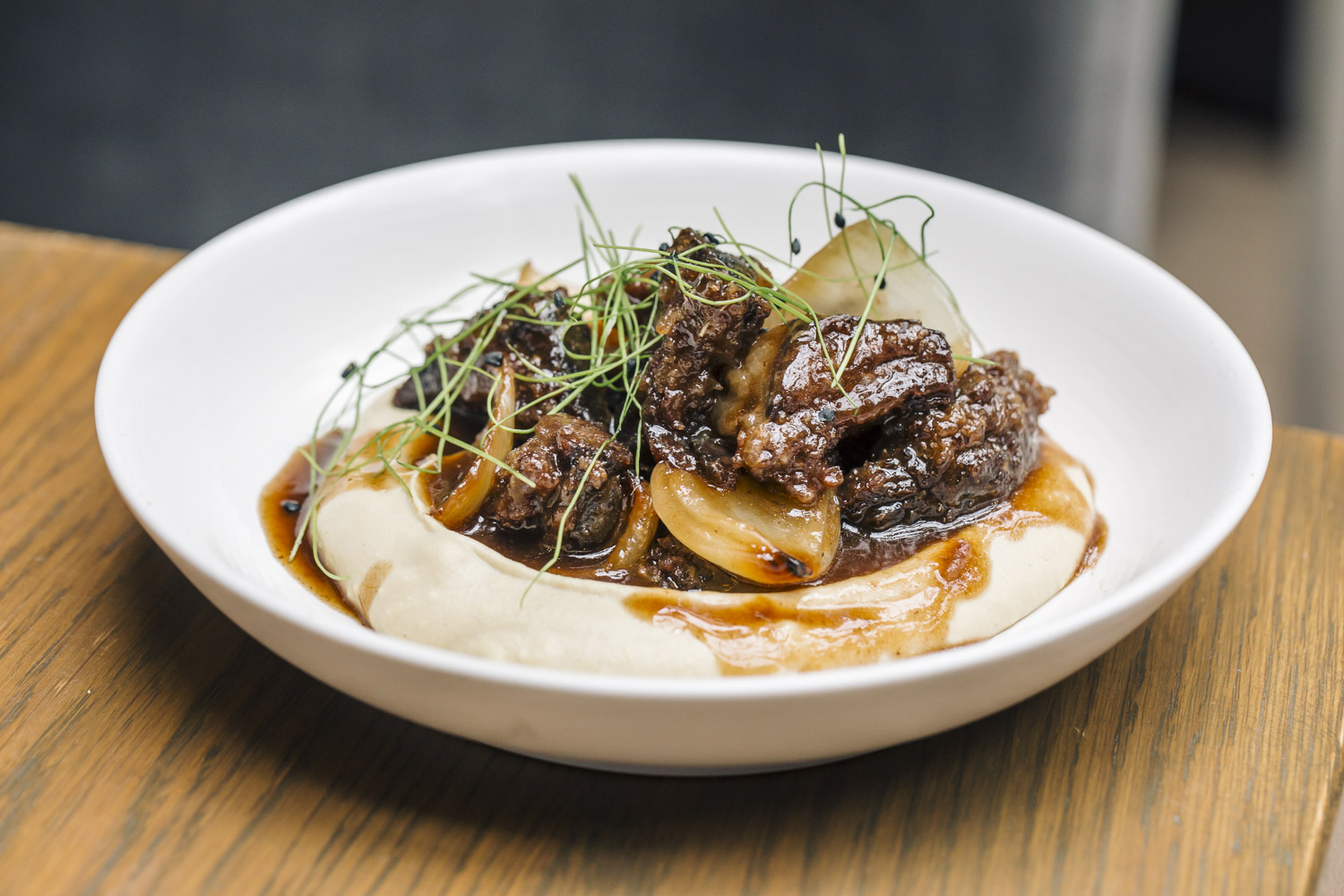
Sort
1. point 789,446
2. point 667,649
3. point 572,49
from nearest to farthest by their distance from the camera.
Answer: point 667,649, point 789,446, point 572,49

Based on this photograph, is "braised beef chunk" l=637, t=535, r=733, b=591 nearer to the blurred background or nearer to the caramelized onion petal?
the caramelized onion petal

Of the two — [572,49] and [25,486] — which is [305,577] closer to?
[25,486]

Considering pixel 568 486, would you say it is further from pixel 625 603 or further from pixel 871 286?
pixel 871 286

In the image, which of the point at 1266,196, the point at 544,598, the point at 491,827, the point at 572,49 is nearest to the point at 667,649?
the point at 544,598

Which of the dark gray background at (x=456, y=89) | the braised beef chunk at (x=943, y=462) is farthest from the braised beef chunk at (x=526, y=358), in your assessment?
the dark gray background at (x=456, y=89)

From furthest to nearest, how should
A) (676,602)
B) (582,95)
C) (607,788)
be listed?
(582,95) → (676,602) → (607,788)

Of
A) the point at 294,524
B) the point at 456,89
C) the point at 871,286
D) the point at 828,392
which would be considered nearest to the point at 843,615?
the point at 828,392

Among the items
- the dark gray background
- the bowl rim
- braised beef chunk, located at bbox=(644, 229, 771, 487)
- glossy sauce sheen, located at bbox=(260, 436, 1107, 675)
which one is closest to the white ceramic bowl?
the bowl rim
